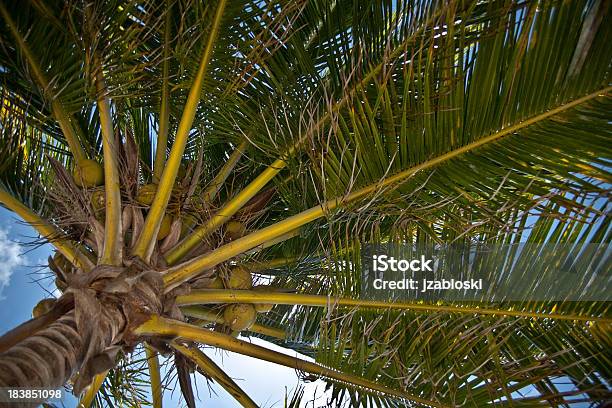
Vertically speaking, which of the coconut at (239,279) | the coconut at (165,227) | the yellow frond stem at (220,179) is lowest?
the coconut at (239,279)

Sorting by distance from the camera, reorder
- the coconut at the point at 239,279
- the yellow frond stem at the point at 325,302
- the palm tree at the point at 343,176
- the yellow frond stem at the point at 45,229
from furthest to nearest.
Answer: the coconut at the point at 239,279 → the yellow frond stem at the point at 45,229 → the yellow frond stem at the point at 325,302 → the palm tree at the point at 343,176

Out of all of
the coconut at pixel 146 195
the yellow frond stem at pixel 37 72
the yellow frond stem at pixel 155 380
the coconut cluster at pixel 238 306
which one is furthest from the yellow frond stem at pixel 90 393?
the yellow frond stem at pixel 37 72

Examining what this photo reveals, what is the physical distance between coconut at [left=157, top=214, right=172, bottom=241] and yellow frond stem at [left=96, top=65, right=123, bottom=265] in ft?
1.16

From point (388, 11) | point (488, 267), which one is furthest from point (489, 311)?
point (388, 11)

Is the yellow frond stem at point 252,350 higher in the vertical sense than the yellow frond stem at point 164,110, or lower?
lower

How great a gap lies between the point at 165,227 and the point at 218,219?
0.92 ft

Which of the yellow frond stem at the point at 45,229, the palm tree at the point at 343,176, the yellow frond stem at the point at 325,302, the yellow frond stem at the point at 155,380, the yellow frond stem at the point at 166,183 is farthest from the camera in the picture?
the yellow frond stem at the point at 155,380

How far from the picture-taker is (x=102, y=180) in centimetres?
291

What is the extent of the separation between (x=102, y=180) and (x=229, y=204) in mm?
695

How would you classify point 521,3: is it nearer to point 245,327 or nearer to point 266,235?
point 266,235

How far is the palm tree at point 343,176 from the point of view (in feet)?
6.70

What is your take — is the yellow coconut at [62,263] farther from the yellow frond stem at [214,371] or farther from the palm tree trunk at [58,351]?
the palm tree trunk at [58,351]

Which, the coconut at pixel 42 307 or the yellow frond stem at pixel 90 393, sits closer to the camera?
the coconut at pixel 42 307

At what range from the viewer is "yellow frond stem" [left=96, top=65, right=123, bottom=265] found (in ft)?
8.04
